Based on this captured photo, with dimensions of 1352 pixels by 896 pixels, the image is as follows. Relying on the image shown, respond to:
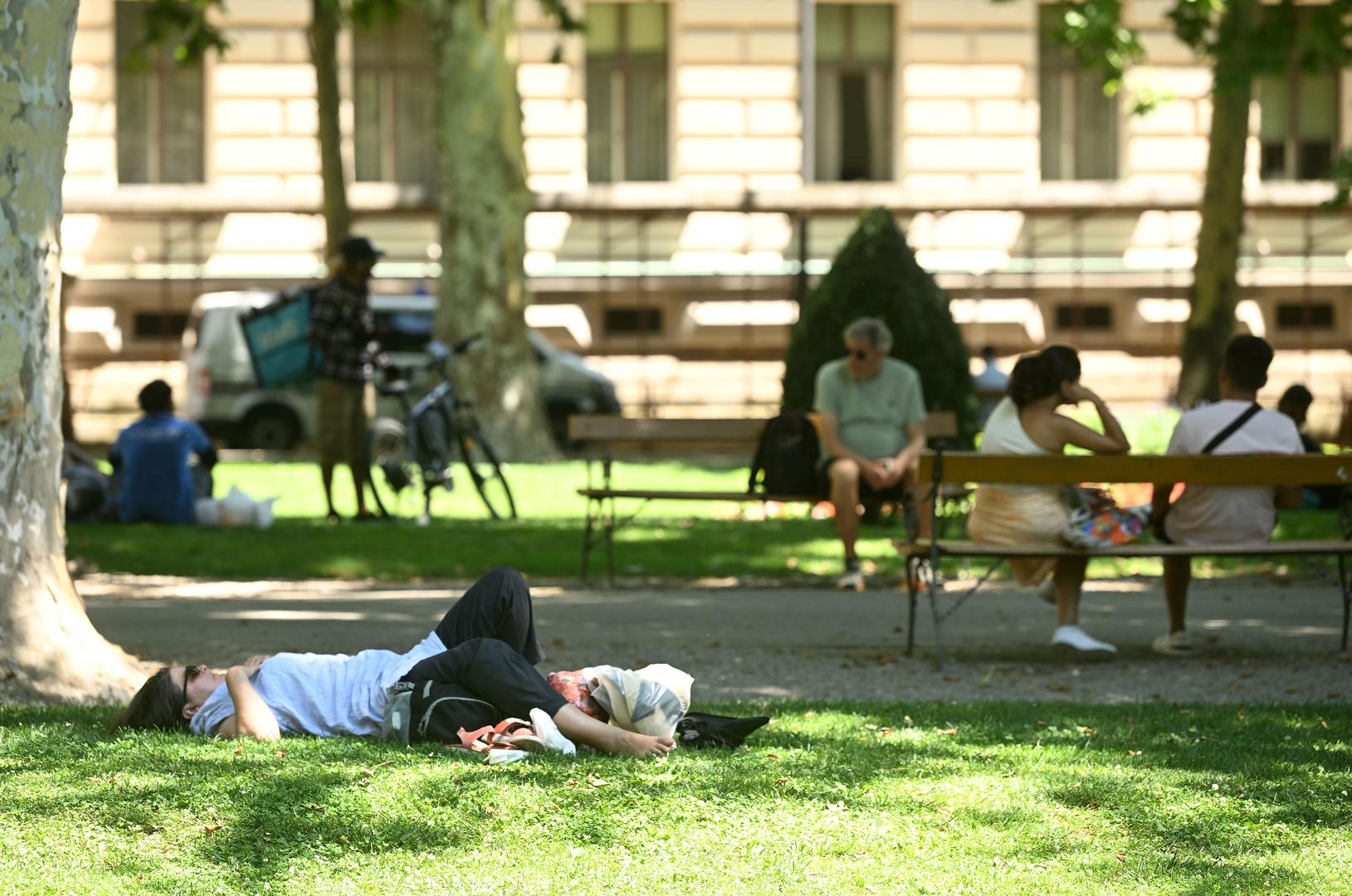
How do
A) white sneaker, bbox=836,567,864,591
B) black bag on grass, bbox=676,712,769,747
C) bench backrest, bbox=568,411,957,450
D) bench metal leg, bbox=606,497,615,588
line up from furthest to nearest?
bench backrest, bbox=568,411,957,450
bench metal leg, bbox=606,497,615,588
white sneaker, bbox=836,567,864,591
black bag on grass, bbox=676,712,769,747

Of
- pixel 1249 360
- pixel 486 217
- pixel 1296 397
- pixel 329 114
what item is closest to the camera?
pixel 1249 360

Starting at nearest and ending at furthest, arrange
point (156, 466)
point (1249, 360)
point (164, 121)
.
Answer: point (1249, 360) → point (156, 466) → point (164, 121)

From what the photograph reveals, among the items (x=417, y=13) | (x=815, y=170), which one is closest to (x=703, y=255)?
(x=815, y=170)

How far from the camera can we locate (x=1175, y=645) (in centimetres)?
879

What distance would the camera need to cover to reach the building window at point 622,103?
27000mm

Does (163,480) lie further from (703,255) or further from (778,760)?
(703,255)

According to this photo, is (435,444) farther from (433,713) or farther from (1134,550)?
(433,713)

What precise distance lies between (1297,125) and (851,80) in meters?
6.23

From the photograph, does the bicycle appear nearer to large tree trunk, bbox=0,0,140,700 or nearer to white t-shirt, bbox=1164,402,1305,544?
white t-shirt, bbox=1164,402,1305,544

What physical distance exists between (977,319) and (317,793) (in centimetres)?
2114

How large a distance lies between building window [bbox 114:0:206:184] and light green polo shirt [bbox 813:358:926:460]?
16957 millimetres

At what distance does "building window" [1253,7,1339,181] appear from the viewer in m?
27.6

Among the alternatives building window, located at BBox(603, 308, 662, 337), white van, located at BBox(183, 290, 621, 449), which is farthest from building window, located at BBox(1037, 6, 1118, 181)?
white van, located at BBox(183, 290, 621, 449)

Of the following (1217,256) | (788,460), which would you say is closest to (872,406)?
(788,460)
